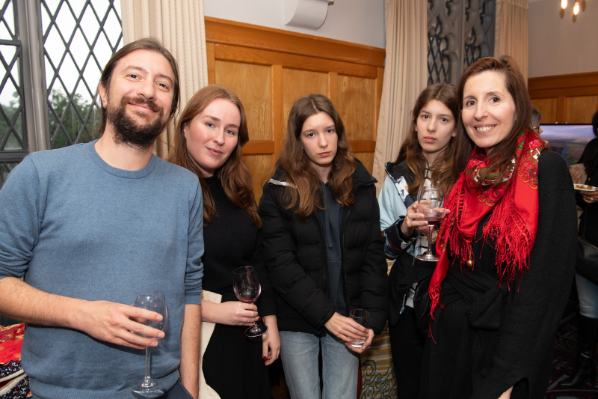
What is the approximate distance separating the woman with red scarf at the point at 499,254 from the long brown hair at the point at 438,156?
0.82ft

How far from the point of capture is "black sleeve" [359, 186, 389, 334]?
5.90 ft

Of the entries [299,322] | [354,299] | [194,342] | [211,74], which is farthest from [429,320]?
[211,74]

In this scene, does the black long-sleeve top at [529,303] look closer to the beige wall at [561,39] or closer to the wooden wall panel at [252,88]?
the wooden wall panel at [252,88]

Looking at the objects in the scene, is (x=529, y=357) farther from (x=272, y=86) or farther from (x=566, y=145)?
(x=566, y=145)

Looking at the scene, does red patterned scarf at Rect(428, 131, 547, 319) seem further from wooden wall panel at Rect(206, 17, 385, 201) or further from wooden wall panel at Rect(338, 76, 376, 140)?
wooden wall panel at Rect(338, 76, 376, 140)

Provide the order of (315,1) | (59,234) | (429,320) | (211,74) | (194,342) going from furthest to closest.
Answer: (315,1) < (211,74) < (429,320) < (194,342) < (59,234)

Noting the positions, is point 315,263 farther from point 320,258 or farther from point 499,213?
point 499,213

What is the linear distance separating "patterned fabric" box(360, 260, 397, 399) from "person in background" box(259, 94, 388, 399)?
1.44 feet

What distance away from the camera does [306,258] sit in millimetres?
1785

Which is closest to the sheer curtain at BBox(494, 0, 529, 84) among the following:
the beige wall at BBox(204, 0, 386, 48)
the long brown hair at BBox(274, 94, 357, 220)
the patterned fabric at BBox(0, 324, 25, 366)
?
the beige wall at BBox(204, 0, 386, 48)

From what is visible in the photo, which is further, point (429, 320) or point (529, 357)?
point (429, 320)

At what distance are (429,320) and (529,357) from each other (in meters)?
0.43

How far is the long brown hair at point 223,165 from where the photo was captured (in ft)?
5.41

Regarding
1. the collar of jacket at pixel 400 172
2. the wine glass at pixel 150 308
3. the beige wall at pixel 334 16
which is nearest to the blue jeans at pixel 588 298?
the collar of jacket at pixel 400 172
